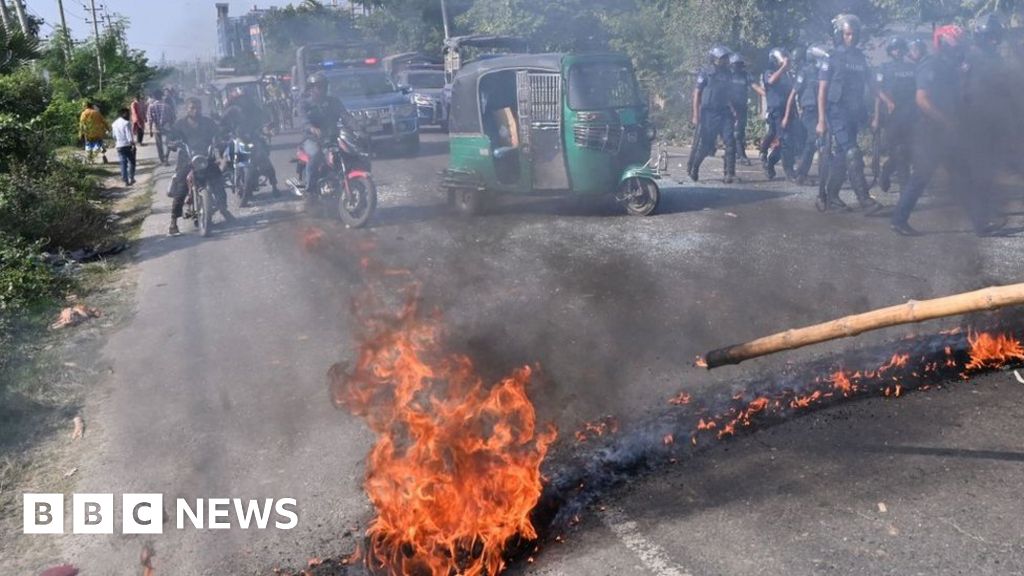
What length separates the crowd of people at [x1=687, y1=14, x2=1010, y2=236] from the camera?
946 cm

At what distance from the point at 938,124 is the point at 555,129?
4.27 meters

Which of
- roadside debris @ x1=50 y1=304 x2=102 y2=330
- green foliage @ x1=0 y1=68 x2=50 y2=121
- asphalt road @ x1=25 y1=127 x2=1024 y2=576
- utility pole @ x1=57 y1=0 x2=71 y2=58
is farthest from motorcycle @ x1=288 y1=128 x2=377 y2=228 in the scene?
utility pole @ x1=57 y1=0 x2=71 y2=58

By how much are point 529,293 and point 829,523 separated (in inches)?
169

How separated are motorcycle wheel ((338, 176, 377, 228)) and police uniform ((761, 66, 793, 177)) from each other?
6.13 meters

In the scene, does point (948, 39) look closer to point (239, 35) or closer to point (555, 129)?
point (555, 129)

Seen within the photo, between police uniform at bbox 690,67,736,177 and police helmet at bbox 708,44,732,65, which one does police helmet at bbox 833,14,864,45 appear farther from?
police uniform at bbox 690,67,736,177

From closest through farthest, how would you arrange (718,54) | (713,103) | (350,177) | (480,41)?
1. (350,177)
2. (718,54)
3. (713,103)
4. (480,41)

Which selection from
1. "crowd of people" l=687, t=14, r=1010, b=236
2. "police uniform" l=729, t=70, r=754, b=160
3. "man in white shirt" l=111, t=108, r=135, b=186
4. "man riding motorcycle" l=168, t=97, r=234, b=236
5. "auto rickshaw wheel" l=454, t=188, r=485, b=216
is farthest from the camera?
"man in white shirt" l=111, t=108, r=135, b=186

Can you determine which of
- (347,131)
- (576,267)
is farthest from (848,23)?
(347,131)

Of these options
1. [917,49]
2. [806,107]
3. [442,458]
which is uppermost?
[917,49]

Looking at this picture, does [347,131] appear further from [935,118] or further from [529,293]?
[935,118]

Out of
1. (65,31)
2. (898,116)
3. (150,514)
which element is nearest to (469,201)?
(898,116)

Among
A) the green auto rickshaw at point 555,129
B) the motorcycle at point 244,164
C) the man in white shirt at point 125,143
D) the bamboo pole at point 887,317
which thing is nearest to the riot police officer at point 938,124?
the green auto rickshaw at point 555,129

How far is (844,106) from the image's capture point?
10.1 m
